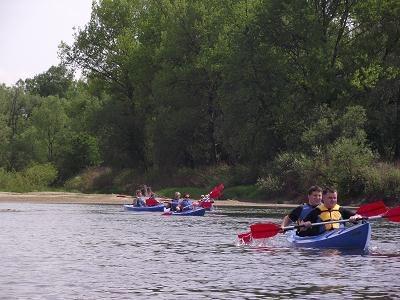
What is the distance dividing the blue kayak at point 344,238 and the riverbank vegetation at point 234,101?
85.4ft

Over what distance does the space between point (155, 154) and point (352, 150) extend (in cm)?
2716

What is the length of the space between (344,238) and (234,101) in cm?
3858

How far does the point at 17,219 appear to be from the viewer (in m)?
37.1

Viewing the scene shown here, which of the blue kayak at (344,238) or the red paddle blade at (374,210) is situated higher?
the red paddle blade at (374,210)

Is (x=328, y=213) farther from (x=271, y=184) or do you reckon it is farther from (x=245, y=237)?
(x=271, y=184)

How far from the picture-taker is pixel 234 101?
5972 cm

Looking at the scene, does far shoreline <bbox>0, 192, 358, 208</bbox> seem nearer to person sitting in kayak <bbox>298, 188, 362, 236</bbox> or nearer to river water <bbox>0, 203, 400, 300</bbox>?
river water <bbox>0, 203, 400, 300</bbox>

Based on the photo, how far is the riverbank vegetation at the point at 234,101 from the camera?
178ft

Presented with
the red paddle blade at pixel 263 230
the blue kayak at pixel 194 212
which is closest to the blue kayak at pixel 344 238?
the red paddle blade at pixel 263 230

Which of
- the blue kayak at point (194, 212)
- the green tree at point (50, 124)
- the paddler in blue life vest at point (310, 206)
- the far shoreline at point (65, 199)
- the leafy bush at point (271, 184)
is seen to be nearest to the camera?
the paddler in blue life vest at point (310, 206)

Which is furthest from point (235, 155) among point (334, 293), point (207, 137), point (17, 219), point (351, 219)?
point (334, 293)

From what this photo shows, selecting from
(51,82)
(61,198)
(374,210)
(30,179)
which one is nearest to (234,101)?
(61,198)

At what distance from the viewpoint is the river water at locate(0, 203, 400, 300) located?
14.6 metres

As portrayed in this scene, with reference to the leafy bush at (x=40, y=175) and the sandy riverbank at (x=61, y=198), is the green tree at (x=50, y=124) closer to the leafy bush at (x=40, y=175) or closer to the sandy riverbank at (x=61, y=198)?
the leafy bush at (x=40, y=175)
